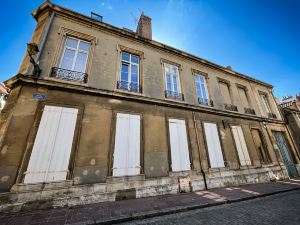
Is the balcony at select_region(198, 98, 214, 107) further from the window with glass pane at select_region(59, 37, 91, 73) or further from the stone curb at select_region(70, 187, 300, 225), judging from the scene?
the window with glass pane at select_region(59, 37, 91, 73)

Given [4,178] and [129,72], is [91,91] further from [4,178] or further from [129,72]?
[4,178]

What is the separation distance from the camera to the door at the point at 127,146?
5.36m

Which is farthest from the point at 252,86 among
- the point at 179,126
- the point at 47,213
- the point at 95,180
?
the point at 47,213

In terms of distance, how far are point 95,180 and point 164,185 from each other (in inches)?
99.5

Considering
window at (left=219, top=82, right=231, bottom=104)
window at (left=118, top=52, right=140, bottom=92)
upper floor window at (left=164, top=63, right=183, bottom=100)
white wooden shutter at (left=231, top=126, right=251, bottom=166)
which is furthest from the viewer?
window at (left=219, top=82, right=231, bottom=104)

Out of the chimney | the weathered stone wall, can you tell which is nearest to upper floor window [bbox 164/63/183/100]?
the weathered stone wall

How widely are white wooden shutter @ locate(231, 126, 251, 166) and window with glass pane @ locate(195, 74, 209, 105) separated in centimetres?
237

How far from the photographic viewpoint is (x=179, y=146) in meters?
6.73

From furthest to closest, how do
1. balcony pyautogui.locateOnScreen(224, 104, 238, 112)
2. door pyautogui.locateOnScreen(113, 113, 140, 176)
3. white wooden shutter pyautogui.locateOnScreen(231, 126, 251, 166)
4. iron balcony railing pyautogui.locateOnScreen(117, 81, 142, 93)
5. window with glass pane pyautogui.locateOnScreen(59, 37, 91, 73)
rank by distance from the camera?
balcony pyautogui.locateOnScreen(224, 104, 238, 112), white wooden shutter pyautogui.locateOnScreen(231, 126, 251, 166), iron balcony railing pyautogui.locateOnScreen(117, 81, 142, 93), window with glass pane pyautogui.locateOnScreen(59, 37, 91, 73), door pyautogui.locateOnScreen(113, 113, 140, 176)

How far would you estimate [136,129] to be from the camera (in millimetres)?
6117

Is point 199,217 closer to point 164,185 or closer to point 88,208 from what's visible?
point 164,185

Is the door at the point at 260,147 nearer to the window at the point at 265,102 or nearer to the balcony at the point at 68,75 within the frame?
the window at the point at 265,102

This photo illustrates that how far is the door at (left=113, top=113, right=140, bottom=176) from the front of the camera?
536 cm

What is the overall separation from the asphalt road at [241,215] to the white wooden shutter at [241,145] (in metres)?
3.90
